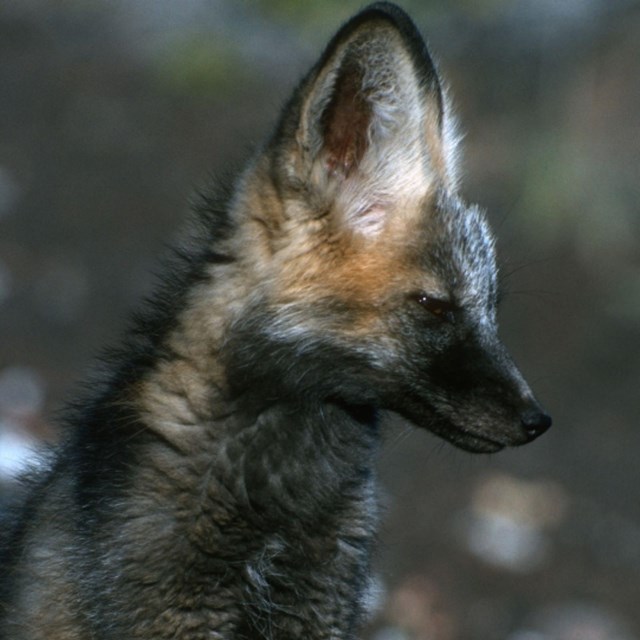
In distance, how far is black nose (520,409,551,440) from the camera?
4.93 m

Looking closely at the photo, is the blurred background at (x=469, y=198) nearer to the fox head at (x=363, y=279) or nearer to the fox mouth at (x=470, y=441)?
the fox head at (x=363, y=279)

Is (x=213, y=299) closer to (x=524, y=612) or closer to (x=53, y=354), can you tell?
(x=524, y=612)

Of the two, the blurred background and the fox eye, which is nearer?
the fox eye

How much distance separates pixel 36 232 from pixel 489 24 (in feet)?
18.0

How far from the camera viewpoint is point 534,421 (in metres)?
4.93

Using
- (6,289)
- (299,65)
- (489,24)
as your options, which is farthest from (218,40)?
(6,289)

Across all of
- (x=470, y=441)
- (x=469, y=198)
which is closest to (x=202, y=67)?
(x=469, y=198)

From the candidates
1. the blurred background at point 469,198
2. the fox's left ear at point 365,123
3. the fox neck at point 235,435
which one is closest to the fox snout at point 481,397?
the fox neck at point 235,435

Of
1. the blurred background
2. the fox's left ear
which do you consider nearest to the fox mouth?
the fox's left ear

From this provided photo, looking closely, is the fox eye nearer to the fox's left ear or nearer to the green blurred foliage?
the fox's left ear

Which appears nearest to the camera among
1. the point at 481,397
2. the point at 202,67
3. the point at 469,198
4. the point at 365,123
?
the point at 481,397

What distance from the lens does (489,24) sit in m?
15.1

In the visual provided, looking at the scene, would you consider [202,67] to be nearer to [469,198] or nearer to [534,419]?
[469,198]

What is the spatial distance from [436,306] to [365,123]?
695mm
